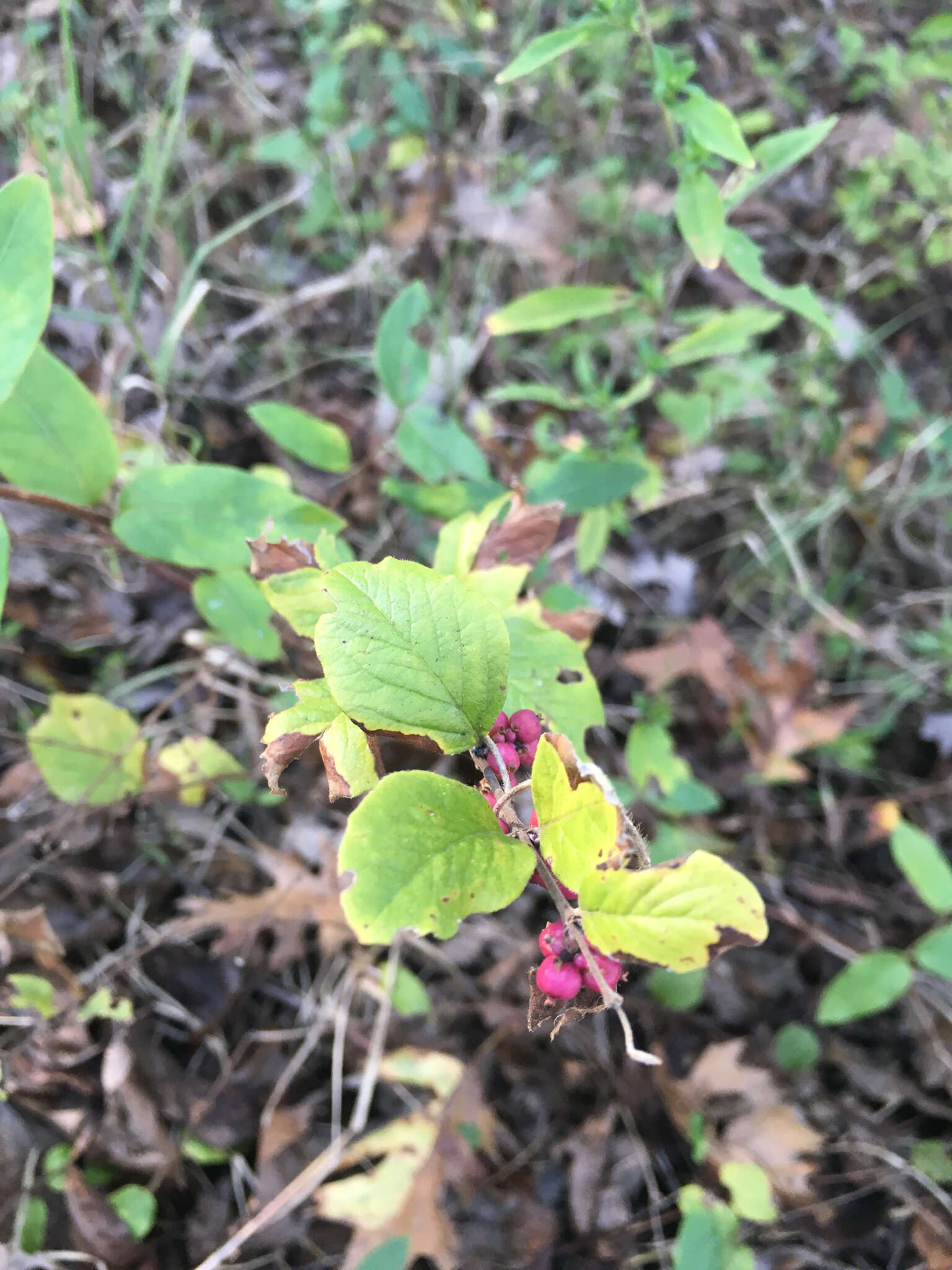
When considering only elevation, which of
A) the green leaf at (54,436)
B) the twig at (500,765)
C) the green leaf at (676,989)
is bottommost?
the green leaf at (676,989)

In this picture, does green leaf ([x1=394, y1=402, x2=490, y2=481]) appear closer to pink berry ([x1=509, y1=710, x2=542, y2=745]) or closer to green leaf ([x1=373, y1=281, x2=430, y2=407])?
green leaf ([x1=373, y1=281, x2=430, y2=407])

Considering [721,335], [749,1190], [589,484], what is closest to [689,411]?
[721,335]

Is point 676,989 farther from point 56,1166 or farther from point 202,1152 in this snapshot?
point 56,1166

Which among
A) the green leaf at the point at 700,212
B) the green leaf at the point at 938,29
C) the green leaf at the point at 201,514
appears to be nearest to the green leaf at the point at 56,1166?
the green leaf at the point at 201,514

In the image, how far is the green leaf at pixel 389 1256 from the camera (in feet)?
4.90

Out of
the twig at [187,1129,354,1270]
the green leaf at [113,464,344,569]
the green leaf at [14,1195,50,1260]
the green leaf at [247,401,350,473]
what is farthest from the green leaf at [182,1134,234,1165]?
the green leaf at [247,401,350,473]

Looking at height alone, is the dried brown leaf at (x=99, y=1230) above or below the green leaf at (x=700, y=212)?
below

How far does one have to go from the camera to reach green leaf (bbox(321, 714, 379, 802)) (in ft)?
2.76

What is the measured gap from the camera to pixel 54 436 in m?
1.29

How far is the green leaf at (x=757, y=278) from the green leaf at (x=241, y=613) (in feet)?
3.51

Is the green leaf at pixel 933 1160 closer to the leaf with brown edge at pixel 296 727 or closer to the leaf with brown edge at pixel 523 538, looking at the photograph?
the leaf with brown edge at pixel 523 538

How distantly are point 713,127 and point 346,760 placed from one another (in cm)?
120

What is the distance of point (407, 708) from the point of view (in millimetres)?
834

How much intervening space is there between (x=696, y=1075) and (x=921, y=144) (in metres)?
2.90
